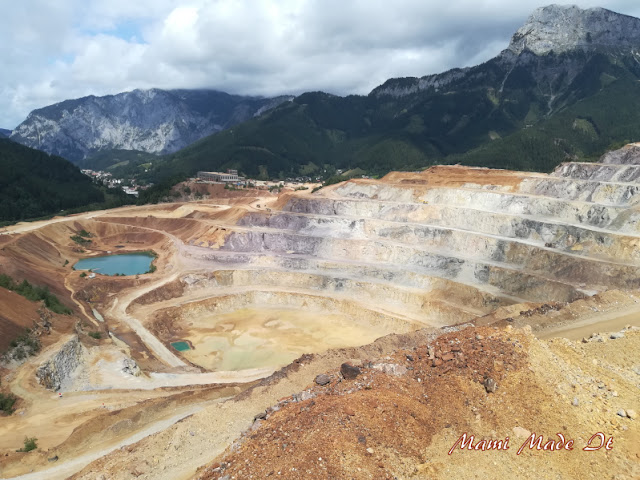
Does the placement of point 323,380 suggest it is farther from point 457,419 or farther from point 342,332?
point 342,332

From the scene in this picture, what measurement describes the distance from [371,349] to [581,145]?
152628 millimetres

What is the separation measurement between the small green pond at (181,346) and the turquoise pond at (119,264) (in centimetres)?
2640

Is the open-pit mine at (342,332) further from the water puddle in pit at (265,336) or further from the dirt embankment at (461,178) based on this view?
the dirt embankment at (461,178)

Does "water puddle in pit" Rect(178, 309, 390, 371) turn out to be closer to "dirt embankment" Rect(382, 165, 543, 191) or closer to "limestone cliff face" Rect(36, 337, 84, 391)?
Result: "limestone cliff face" Rect(36, 337, 84, 391)

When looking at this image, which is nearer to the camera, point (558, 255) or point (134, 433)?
point (134, 433)

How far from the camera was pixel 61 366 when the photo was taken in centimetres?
2898

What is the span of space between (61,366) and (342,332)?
2643 centimetres

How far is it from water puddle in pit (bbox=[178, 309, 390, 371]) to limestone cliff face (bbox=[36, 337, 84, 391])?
10018mm

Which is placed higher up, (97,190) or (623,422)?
(97,190)

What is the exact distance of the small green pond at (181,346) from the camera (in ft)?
133

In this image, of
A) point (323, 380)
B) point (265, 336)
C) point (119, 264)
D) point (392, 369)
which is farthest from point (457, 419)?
point (119, 264)

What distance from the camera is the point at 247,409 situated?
19734 mm

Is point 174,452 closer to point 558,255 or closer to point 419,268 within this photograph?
point 419,268

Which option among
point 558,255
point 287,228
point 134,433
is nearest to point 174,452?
point 134,433
